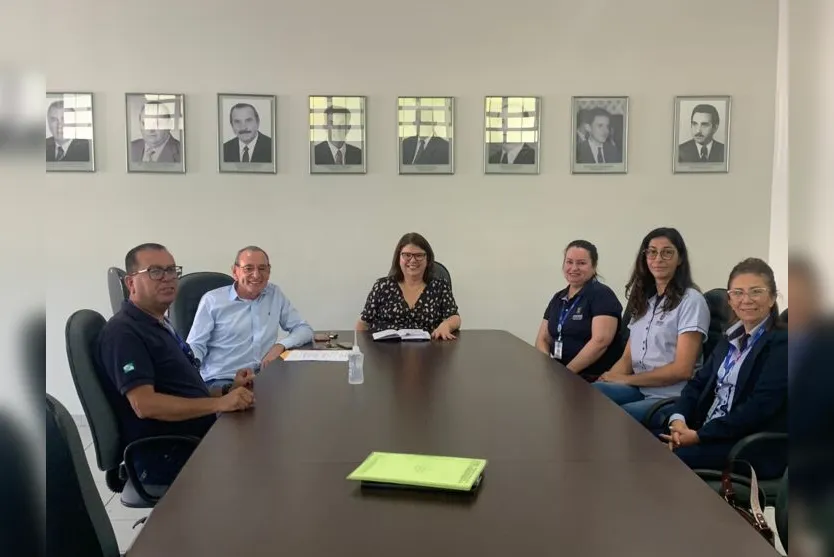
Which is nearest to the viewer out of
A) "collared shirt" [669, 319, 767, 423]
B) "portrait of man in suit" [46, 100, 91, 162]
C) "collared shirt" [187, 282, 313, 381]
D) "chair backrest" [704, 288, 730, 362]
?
"collared shirt" [669, 319, 767, 423]

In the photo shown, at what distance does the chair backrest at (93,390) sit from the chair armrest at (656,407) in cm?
→ 200

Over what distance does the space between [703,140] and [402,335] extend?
2.58 meters

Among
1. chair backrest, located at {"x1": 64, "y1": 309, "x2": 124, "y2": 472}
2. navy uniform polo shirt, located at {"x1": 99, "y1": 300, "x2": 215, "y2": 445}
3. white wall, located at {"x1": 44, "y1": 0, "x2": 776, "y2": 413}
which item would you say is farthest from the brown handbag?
white wall, located at {"x1": 44, "y1": 0, "x2": 776, "y2": 413}

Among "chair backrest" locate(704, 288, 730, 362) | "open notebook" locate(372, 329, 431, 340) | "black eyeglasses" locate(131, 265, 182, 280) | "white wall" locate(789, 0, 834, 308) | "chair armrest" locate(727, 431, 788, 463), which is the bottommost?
"chair armrest" locate(727, 431, 788, 463)

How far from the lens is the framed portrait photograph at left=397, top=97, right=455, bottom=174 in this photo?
4352mm

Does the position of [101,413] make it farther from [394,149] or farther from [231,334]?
[394,149]

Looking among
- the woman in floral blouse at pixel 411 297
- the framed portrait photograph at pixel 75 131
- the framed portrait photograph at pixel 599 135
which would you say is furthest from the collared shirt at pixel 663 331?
the framed portrait photograph at pixel 75 131

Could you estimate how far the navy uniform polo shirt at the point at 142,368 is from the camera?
81.7 inches

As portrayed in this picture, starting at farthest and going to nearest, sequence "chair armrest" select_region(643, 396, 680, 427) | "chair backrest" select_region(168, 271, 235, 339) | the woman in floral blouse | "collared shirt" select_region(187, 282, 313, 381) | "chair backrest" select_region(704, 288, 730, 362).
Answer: the woman in floral blouse → "chair backrest" select_region(168, 271, 235, 339) → "collared shirt" select_region(187, 282, 313, 381) → "chair backrest" select_region(704, 288, 730, 362) → "chair armrest" select_region(643, 396, 680, 427)

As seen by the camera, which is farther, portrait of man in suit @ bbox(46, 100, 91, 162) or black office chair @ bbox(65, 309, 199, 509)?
portrait of man in suit @ bbox(46, 100, 91, 162)

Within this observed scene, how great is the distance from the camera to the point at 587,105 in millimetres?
4387

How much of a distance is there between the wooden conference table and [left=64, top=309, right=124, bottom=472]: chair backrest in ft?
1.62

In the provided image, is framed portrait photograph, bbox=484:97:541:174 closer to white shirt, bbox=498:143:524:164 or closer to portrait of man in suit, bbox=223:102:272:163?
white shirt, bbox=498:143:524:164

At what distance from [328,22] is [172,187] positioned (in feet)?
4.97
